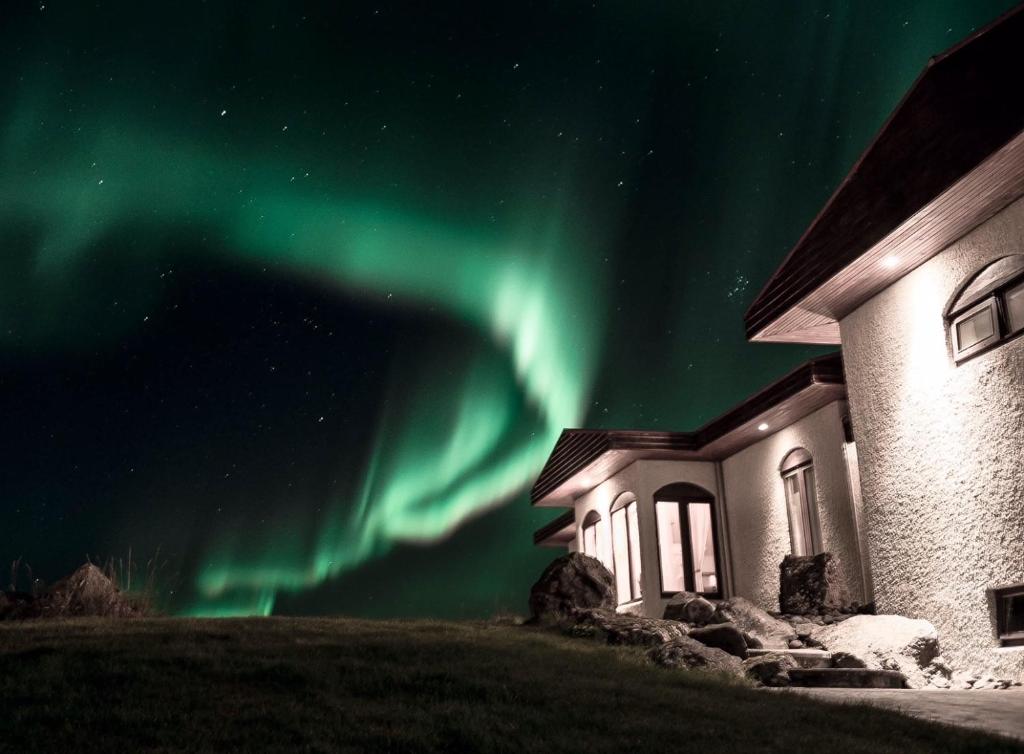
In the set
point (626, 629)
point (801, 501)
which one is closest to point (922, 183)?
point (626, 629)

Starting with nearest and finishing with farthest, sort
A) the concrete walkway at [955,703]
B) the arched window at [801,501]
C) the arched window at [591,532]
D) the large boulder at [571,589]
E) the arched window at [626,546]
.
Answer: the concrete walkway at [955,703] → the large boulder at [571,589] → the arched window at [801,501] → the arched window at [626,546] → the arched window at [591,532]

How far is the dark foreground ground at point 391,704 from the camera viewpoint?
585 cm

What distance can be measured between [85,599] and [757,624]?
31.4ft

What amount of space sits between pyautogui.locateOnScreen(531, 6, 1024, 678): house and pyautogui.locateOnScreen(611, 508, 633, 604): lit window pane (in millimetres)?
4656

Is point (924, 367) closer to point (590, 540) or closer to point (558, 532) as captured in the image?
point (590, 540)

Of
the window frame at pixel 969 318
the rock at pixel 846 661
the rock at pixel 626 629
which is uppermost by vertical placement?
the window frame at pixel 969 318

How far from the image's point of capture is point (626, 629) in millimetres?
11031

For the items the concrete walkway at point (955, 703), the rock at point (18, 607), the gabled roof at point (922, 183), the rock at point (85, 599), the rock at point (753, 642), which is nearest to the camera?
the concrete walkway at point (955, 703)

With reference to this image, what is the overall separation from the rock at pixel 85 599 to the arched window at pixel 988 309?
11621 mm

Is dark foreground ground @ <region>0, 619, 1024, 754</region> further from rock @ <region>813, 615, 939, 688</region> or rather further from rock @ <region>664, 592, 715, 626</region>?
rock @ <region>664, 592, 715, 626</region>

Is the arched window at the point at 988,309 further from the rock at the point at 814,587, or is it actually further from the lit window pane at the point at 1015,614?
the rock at the point at 814,587

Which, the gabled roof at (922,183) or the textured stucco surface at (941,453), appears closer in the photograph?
the gabled roof at (922,183)

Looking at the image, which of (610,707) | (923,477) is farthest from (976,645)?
(610,707)

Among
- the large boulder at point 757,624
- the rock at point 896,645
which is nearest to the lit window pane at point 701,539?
the large boulder at point 757,624
